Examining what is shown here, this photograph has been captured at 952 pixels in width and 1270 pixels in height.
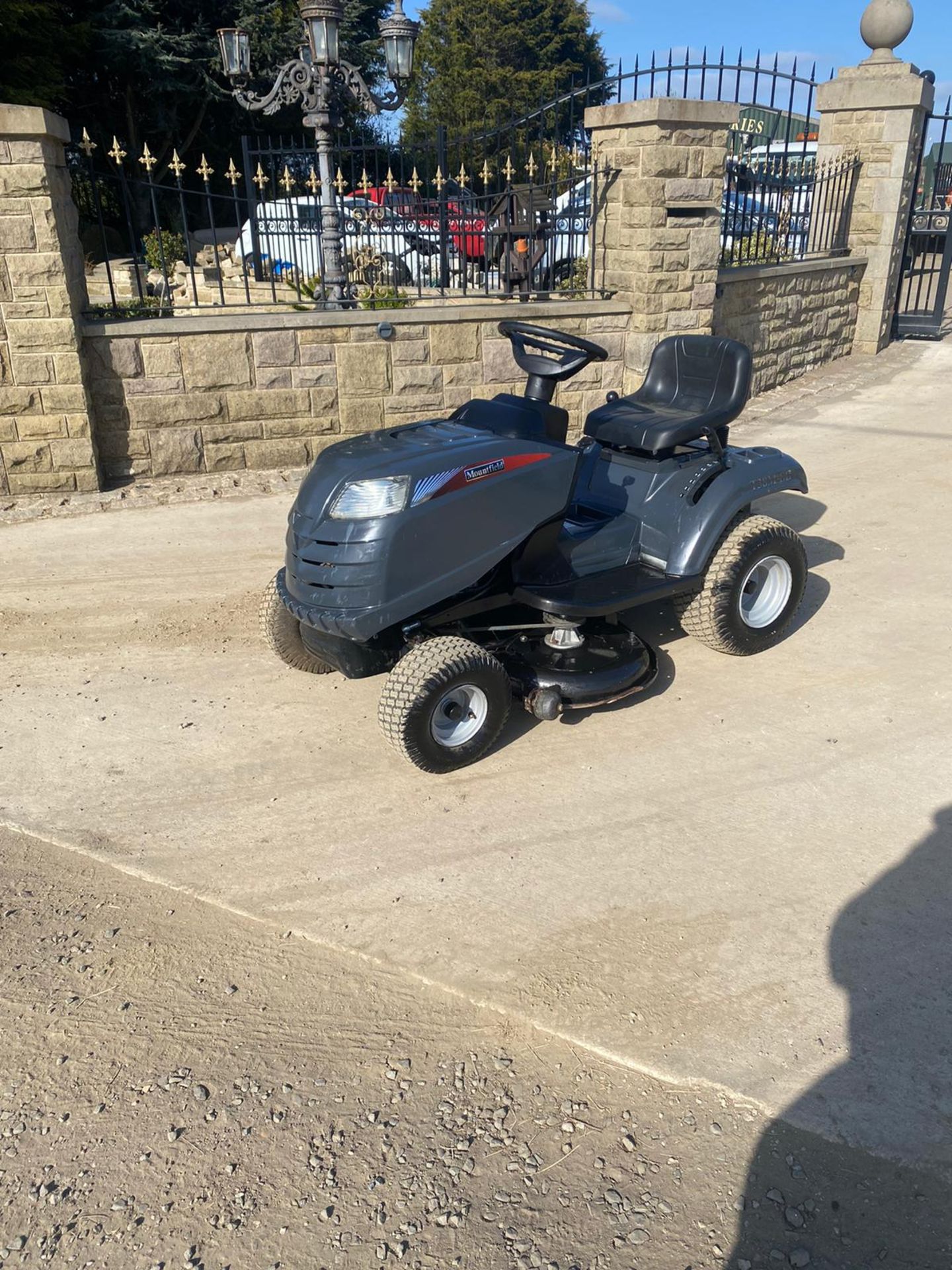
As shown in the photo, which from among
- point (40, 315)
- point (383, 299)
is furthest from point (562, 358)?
point (40, 315)

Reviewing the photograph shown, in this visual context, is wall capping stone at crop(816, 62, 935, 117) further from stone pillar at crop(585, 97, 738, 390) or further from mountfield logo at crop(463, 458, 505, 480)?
mountfield logo at crop(463, 458, 505, 480)

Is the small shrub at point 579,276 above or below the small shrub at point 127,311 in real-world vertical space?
above

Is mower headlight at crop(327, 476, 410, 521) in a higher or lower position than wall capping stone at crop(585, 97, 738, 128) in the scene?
lower

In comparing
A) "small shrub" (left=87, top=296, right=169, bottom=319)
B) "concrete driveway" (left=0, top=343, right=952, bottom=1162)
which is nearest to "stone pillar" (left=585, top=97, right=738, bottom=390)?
"concrete driveway" (left=0, top=343, right=952, bottom=1162)

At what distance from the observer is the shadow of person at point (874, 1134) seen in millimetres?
2145

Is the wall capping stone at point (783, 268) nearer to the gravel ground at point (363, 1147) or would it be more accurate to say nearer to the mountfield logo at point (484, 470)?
the mountfield logo at point (484, 470)

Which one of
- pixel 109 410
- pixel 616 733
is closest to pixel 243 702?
pixel 616 733

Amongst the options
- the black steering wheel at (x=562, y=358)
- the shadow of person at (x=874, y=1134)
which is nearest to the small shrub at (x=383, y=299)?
the black steering wheel at (x=562, y=358)

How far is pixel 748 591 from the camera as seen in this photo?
15.8 feet

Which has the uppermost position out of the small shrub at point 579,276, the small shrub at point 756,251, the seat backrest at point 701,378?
the small shrub at point 756,251

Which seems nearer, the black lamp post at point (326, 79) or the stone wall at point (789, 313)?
the black lamp post at point (326, 79)

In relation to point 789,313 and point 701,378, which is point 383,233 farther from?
point 701,378

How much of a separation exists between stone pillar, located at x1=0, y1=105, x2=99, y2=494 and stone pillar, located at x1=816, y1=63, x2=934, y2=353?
862cm

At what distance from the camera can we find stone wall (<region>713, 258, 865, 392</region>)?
929 cm
